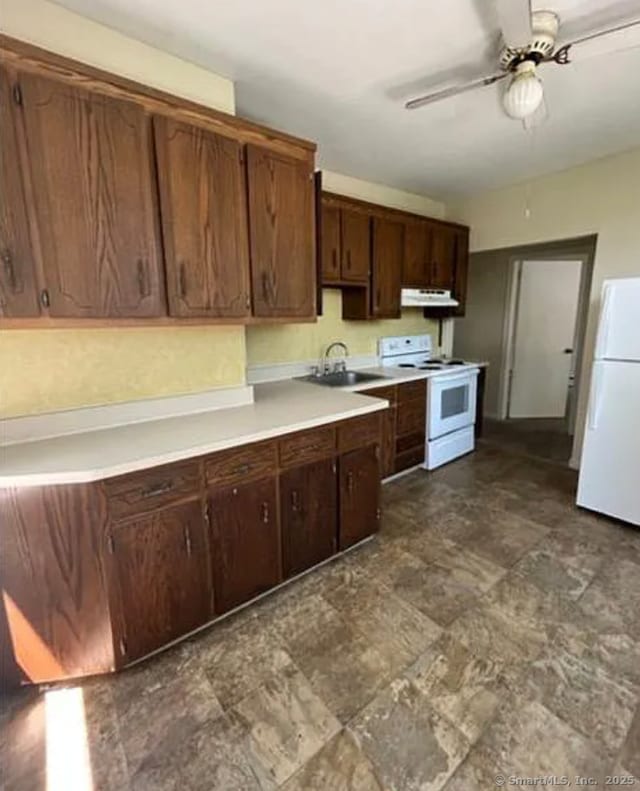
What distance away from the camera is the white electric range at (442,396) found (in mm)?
3588

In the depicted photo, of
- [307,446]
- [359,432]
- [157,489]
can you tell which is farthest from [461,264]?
[157,489]

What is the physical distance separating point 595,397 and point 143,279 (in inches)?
113

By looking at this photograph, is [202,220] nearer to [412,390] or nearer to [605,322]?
[412,390]

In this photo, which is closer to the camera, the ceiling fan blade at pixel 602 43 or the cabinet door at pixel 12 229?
the cabinet door at pixel 12 229

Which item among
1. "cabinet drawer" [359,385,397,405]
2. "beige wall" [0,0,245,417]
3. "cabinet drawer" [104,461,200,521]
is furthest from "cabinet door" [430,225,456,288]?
"cabinet drawer" [104,461,200,521]

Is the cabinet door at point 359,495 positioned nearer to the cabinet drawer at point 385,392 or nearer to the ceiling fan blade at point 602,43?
the cabinet drawer at point 385,392

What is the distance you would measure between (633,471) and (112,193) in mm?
3325

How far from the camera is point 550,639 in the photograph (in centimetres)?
178

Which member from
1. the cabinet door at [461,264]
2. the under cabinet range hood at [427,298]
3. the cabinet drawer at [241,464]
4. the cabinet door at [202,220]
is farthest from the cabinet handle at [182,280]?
the cabinet door at [461,264]

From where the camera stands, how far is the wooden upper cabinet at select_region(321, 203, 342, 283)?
9.66 ft

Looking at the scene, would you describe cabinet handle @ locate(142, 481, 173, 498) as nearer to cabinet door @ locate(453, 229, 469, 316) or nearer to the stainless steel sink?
the stainless steel sink

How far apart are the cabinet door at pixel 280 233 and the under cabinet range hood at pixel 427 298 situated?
1.58 meters

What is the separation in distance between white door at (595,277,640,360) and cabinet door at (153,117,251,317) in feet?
7.68

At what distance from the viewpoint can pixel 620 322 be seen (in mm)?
2547
